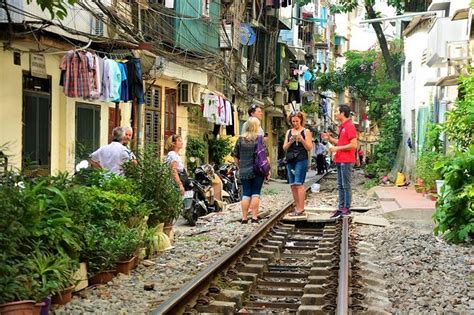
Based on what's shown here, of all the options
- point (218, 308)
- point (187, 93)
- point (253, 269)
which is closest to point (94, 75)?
point (253, 269)

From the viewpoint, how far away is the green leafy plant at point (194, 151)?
23.7 meters

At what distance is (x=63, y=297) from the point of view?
6.57 m

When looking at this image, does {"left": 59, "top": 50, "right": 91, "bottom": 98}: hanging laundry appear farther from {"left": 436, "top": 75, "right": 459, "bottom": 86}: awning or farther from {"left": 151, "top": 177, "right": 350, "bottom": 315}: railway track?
{"left": 436, "top": 75, "right": 459, "bottom": 86}: awning

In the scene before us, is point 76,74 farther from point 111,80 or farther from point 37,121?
point 37,121

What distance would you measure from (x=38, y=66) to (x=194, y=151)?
33.5 feet

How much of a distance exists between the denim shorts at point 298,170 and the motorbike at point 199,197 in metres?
1.80

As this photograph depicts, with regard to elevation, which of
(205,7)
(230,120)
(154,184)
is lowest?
(154,184)

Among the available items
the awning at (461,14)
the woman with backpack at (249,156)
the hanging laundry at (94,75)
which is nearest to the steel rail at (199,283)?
the woman with backpack at (249,156)

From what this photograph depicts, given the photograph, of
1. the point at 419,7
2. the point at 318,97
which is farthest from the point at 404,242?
the point at 318,97

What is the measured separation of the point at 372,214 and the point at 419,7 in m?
17.8

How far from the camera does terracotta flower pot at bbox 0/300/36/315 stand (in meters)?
5.45

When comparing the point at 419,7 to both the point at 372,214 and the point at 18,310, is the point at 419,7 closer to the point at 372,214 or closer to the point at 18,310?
the point at 372,214

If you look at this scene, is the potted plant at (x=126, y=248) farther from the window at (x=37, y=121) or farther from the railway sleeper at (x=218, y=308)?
the window at (x=37, y=121)

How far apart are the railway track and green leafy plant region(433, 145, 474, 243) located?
1.41 m
